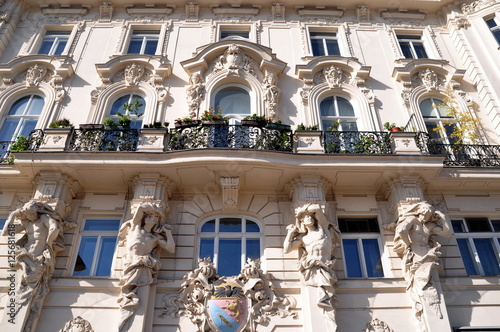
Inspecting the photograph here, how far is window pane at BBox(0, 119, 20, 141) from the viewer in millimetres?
12016

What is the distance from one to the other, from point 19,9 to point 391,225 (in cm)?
1479

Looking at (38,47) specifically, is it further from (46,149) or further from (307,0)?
(307,0)

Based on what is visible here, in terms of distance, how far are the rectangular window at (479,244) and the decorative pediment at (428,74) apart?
4.76m

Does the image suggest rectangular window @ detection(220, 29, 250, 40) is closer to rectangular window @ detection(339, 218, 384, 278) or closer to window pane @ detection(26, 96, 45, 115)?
window pane @ detection(26, 96, 45, 115)

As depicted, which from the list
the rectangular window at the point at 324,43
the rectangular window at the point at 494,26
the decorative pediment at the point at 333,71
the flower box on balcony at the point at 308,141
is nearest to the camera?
the flower box on balcony at the point at 308,141

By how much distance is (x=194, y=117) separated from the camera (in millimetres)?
11789

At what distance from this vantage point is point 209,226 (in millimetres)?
10219

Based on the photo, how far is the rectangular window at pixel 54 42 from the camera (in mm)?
14547

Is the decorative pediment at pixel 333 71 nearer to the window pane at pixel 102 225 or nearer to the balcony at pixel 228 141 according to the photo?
the balcony at pixel 228 141

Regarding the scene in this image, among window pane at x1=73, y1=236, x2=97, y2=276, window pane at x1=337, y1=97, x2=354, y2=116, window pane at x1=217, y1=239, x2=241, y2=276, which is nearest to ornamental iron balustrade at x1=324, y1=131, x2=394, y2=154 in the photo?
window pane at x1=337, y1=97, x2=354, y2=116

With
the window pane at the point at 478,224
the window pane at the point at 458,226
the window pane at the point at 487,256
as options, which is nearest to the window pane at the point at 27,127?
the window pane at the point at 458,226

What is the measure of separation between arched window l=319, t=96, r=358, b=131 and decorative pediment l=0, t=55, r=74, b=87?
8.02m

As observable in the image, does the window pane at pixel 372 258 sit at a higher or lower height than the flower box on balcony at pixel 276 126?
lower

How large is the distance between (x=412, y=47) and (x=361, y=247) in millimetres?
8449
